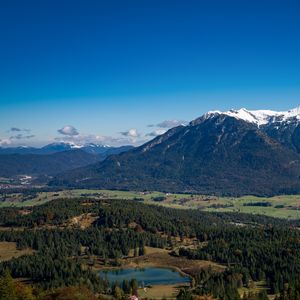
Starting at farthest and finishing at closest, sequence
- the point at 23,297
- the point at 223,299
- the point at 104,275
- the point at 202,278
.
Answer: the point at 104,275 → the point at 202,278 → the point at 223,299 → the point at 23,297

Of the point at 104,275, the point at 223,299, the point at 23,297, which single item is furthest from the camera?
the point at 104,275

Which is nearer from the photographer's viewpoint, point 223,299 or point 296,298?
point 296,298

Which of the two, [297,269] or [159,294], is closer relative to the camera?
[159,294]

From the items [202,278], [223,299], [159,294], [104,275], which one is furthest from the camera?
[104,275]

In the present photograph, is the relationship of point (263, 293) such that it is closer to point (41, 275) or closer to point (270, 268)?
→ point (270, 268)

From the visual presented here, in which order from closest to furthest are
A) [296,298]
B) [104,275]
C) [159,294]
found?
[296,298] → [159,294] → [104,275]

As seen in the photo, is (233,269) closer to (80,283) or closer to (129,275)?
(129,275)

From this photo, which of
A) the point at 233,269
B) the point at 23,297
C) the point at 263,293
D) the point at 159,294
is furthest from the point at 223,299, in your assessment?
the point at 23,297

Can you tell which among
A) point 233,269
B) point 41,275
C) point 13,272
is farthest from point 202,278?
point 13,272
